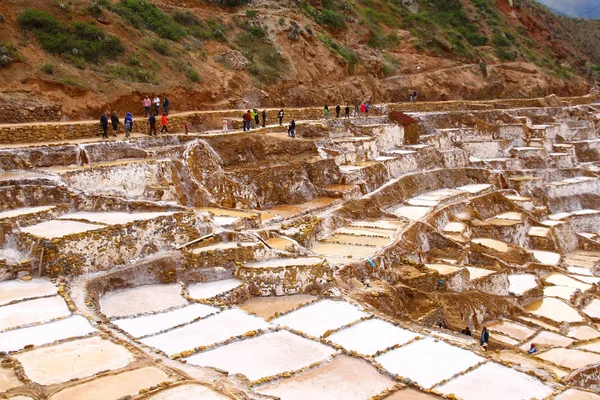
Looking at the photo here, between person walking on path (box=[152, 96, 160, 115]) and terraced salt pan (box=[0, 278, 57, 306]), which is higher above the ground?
person walking on path (box=[152, 96, 160, 115])

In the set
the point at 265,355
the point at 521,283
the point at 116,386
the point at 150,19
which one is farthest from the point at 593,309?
the point at 150,19

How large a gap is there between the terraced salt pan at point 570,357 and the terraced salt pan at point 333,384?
6656mm

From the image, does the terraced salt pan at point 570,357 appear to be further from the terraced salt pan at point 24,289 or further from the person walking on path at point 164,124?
the person walking on path at point 164,124

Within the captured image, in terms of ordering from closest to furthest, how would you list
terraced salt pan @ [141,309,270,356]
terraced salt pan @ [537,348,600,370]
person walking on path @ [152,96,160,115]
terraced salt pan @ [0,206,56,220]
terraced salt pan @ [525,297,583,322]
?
1. terraced salt pan @ [141,309,270,356]
2. terraced salt pan @ [0,206,56,220]
3. terraced salt pan @ [537,348,600,370]
4. terraced salt pan @ [525,297,583,322]
5. person walking on path @ [152,96,160,115]

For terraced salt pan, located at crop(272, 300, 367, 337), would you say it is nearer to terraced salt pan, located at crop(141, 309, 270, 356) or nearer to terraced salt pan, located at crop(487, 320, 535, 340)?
terraced salt pan, located at crop(141, 309, 270, 356)

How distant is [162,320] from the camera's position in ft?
35.9

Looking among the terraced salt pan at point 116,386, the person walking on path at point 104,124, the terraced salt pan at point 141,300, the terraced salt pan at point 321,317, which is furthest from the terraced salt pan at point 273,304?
the person walking on path at point 104,124

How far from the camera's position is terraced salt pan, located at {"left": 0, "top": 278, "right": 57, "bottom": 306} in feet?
36.1

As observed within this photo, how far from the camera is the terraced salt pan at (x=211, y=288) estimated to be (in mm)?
12470

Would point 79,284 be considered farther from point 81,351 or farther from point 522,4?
point 522,4

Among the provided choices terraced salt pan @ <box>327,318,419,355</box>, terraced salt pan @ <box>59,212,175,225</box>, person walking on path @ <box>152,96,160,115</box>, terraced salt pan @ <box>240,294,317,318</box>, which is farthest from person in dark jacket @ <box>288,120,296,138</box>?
terraced salt pan @ <box>327,318,419,355</box>

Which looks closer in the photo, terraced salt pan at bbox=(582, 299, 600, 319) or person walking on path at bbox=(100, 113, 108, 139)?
terraced salt pan at bbox=(582, 299, 600, 319)

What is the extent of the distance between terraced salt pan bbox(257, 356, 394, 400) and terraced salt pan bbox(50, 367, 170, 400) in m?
1.50

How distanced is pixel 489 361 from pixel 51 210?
9896mm
